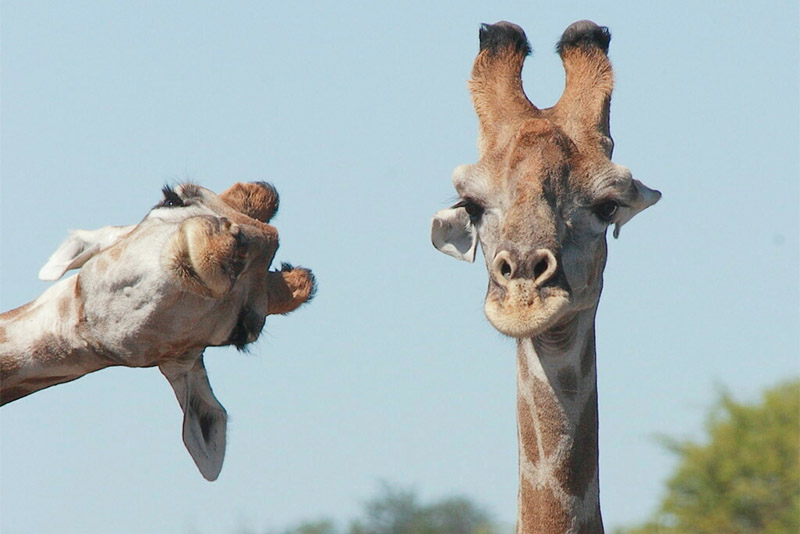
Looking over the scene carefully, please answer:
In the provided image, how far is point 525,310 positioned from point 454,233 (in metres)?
1.08

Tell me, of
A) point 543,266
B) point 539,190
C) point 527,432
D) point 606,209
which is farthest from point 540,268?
point 527,432

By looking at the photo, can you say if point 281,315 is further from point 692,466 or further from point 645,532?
point 692,466

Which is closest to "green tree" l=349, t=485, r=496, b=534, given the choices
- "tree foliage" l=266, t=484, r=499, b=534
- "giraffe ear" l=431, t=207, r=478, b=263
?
"tree foliage" l=266, t=484, r=499, b=534

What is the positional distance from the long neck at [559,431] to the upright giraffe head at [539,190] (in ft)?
0.76

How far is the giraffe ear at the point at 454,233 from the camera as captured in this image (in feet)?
19.3

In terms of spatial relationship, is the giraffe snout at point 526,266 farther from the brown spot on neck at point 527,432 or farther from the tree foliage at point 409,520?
the tree foliage at point 409,520

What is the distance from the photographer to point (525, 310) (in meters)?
4.93

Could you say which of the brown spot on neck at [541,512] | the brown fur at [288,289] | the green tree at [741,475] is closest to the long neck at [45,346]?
the brown fur at [288,289]

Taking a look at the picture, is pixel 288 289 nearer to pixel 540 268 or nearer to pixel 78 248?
pixel 78 248

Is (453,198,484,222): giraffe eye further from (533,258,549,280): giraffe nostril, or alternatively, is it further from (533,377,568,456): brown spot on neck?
(533,377,568,456): brown spot on neck

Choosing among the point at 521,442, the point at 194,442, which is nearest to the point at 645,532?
the point at 521,442

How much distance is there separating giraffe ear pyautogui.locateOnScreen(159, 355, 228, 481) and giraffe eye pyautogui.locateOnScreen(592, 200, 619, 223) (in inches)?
65.3

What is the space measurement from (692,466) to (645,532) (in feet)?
7.59

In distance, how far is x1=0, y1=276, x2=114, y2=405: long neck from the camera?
166 inches
